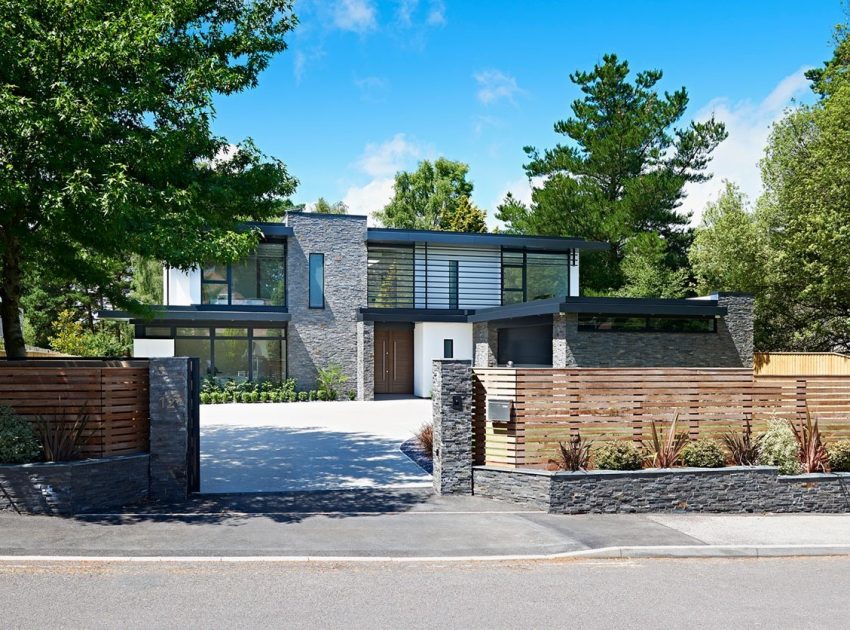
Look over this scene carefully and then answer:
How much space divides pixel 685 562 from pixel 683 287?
26.5m

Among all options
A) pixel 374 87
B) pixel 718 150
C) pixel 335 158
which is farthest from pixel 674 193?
pixel 335 158

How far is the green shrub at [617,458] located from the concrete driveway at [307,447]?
270cm

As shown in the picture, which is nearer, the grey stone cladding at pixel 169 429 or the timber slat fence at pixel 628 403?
the grey stone cladding at pixel 169 429

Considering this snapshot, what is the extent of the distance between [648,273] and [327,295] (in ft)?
43.9

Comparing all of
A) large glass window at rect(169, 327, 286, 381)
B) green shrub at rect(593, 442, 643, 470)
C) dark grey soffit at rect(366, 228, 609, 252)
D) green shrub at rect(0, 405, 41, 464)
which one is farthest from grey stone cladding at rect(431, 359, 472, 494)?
dark grey soffit at rect(366, 228, 609, 252)

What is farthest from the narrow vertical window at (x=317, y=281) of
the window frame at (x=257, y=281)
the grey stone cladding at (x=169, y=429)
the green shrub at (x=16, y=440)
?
the green shrub at (x=16, y=440)

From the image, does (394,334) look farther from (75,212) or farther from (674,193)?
(75,212)

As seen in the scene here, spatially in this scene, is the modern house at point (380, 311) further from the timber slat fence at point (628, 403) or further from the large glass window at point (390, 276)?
the timber slat fence at point (628, 403)

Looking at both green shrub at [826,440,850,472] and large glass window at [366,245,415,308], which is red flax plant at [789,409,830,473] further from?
large glass window at [366,245,415,308]

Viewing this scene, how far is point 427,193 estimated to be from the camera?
51625 millimetres

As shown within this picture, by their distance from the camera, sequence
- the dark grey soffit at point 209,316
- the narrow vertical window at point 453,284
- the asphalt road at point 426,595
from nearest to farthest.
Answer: the asphalt road at point 426,595 < the dark grey soffit at point 209,316 < the narrow vertical window at point 453,284

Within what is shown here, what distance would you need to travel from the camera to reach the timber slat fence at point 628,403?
9898 millimetres

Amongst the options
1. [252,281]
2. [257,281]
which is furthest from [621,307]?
[252,281]

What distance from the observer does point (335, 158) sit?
127 ft
